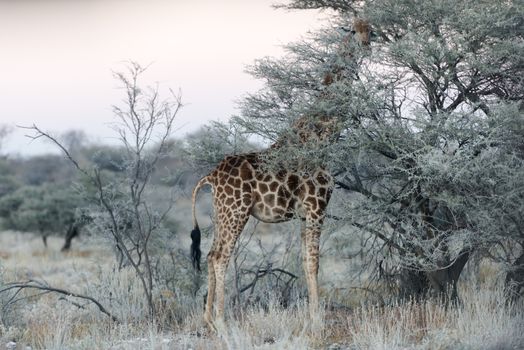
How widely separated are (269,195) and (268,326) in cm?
142

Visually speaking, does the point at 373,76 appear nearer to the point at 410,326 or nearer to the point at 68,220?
the point at 410,326

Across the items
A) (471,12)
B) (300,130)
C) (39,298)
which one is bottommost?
(39,298)

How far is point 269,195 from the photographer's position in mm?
8648

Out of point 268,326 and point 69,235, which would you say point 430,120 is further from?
point 69,235

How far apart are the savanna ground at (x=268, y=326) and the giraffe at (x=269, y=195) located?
0.53 m

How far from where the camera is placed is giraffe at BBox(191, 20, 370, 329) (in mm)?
8547

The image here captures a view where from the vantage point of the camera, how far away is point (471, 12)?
8.07m

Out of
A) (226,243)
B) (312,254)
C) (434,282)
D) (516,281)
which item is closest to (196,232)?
(226,243)

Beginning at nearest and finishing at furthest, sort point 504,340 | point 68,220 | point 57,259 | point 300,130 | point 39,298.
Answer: point 504,340
point 300,130
point 39,298
point 57,259
point 68,220

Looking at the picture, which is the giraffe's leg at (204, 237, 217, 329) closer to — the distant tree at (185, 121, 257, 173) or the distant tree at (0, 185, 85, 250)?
the distant tree at (185, 121, 257, 173)

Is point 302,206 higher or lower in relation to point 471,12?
lower

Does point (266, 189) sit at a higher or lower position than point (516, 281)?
higher

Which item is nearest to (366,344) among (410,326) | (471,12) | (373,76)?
(410,326)

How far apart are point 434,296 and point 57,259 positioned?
12.0 m
